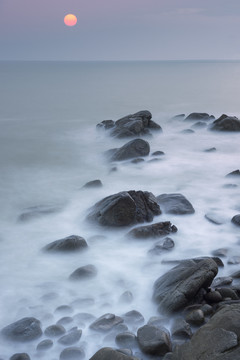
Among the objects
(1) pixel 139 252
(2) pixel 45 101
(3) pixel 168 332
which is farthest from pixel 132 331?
(2) pixel 45 101

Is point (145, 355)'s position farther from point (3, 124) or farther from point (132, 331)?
point (3, 124)

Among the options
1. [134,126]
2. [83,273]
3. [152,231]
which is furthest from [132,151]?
[83,273]

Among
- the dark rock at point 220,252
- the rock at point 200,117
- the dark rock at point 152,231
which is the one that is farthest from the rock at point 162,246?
the rock at point 200,117

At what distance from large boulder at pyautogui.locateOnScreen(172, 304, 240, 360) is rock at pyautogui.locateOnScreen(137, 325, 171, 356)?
1.00ft

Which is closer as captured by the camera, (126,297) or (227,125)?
(126,297)

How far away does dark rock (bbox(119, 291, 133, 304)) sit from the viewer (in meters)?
5.26

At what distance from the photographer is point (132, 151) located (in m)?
11.9

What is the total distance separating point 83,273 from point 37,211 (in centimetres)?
300

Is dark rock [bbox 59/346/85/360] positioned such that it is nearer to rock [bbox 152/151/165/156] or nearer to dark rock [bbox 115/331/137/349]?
dark rock [bbox 115/331/137/349]

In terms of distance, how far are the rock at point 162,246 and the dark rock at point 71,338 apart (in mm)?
2111

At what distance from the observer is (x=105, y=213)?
737cm

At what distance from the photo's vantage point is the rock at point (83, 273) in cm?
583

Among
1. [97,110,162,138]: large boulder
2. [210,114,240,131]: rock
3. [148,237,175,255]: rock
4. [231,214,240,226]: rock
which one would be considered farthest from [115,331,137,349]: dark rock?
[210,114,240,131]: rock

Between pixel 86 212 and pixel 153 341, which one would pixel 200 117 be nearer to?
pixel 86 212
